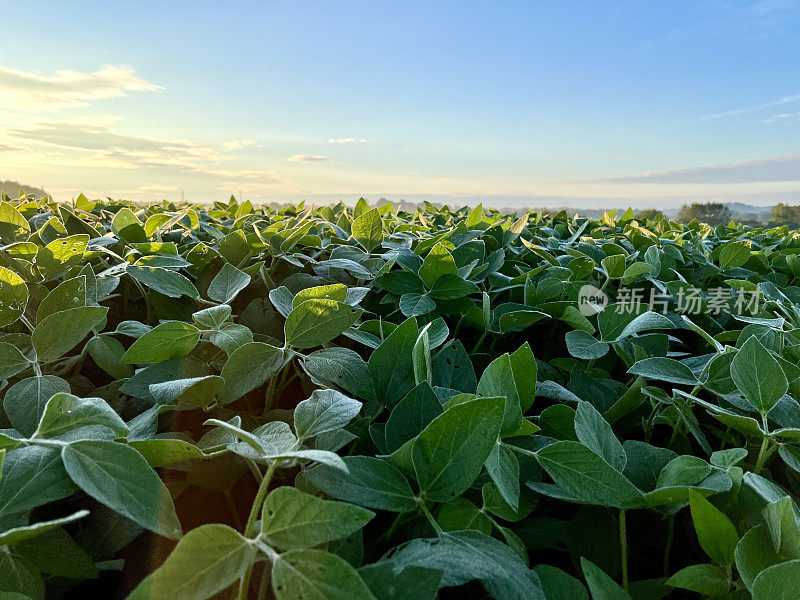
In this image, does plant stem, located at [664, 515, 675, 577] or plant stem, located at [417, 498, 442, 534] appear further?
plant stem, located at [664, 515, 675, 577]

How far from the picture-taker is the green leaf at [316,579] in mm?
464

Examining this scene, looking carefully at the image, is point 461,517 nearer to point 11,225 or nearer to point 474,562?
point 474,562

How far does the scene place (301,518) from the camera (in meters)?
0.49

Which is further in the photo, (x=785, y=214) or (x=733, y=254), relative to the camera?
(x=785, y=214)

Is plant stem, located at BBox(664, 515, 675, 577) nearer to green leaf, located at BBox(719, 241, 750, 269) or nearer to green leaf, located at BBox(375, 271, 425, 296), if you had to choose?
green leaf, located at BBox(375, 271, 425, 296)

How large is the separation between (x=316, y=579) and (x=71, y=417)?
314 mm

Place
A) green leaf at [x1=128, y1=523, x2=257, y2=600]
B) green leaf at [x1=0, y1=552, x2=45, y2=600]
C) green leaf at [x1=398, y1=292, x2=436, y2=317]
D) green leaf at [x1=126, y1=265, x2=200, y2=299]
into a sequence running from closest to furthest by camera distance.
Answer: green leaf at [x1=128, y1=523, x2=257, y2=600] < green leaf at [x1=0, y1=552, x2=45, y2=600] < green leaf at [x1=126, y1=265, x2=200, y2=299] < green leaf at [x1=398, y1=292, x2=436, y2=317]

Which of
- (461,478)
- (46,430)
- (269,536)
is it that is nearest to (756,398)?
(461,478)

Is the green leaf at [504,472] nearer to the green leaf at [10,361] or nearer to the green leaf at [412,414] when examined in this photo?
the green leaf at [412,414]

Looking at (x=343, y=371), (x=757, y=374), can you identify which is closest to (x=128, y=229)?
(x=343, y=371)

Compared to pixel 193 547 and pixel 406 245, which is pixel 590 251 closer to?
pixel 406 245

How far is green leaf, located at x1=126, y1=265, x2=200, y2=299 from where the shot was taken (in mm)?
1094

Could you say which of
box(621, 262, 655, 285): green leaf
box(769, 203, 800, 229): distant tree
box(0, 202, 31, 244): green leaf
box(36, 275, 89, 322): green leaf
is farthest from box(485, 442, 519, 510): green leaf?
box(769, 203, 800, 229): distant tree

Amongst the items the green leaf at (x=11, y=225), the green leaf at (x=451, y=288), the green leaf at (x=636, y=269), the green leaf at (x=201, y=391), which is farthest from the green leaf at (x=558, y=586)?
the green leaf at (x=11, y=225)
